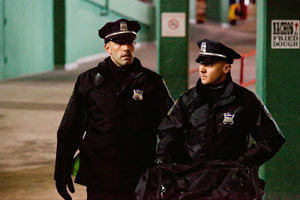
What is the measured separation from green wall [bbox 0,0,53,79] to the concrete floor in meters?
0.50

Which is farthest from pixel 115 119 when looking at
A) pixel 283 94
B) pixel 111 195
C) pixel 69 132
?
pixel 283 94

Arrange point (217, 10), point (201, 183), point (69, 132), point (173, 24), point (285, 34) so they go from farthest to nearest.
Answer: point (217, 10) < point (173, 24) < point (285, 34) < point (69, 132) < point (201, 183)

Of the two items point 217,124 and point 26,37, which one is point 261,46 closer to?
point 217,124

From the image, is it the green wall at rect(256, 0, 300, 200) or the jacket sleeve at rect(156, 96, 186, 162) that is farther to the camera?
the green wall at rect(256, 0, 300, 200)

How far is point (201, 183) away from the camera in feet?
13.5

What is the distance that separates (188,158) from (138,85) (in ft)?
2.52

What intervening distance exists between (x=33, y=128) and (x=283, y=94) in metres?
6.13

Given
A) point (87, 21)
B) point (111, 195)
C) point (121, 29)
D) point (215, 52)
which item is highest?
point (121, 29)

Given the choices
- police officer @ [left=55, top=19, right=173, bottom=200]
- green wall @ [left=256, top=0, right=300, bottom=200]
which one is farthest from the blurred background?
police officer @ [left=55, top=19, right=173, bottom=200]

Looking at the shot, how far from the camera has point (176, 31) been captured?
30.0 feet

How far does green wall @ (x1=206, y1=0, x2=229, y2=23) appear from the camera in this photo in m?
41.5

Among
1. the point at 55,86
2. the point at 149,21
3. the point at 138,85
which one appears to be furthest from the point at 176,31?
the point at 149,21

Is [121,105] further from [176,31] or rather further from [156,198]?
[176,31]

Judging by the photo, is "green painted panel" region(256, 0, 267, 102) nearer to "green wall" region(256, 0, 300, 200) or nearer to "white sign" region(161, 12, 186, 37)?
"green wall" region(256, 0, 300, 200)
